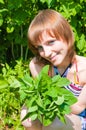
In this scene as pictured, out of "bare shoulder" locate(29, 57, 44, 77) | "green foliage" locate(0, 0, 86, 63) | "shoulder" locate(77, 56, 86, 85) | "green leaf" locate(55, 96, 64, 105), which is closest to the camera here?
"green leaf" locate(55, 96, 64, 105)

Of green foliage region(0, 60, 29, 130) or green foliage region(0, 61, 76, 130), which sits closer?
green foliage region(0, 61, 76, 130)

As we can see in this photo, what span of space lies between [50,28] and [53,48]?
0.45ft

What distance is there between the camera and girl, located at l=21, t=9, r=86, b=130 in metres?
2.76

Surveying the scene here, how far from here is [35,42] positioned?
9.17 feet

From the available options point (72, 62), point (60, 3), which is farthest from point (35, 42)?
point (60, 3)

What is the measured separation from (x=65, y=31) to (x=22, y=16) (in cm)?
92

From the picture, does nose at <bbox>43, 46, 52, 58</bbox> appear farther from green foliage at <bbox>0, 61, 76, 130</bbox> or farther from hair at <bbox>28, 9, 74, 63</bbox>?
green foliage at <bbox>0, 61, 76, 130</bbox>

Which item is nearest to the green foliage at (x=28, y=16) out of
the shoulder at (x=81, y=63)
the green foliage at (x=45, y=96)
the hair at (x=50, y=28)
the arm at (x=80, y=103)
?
the hair at (x=50, y=28)

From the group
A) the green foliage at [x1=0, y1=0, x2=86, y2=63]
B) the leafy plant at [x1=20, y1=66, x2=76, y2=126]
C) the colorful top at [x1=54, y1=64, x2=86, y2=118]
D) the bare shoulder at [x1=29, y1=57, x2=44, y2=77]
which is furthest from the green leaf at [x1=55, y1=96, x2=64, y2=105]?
the green foliage at [x1=0, y1=0, x2=86, y2=63]

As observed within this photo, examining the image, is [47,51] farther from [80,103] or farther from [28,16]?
[28,16]

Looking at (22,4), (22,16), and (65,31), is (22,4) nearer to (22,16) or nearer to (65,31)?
(22,16)

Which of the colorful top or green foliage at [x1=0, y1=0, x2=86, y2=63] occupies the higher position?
green foliage at [x1=0, y1=0, x2=86, y2=63]

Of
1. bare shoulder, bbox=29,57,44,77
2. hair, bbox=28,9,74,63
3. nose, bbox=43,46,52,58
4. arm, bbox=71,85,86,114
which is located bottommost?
arm, bbox=71,85,86,114

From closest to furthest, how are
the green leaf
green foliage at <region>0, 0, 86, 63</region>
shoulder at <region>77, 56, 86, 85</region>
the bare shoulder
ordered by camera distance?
1. the green leaf
2. shoulder at <region>77, 56, 86, 85</region>
3. the bare shoulder
4. green foliage at <region>0, 0, 86, 63</region>
